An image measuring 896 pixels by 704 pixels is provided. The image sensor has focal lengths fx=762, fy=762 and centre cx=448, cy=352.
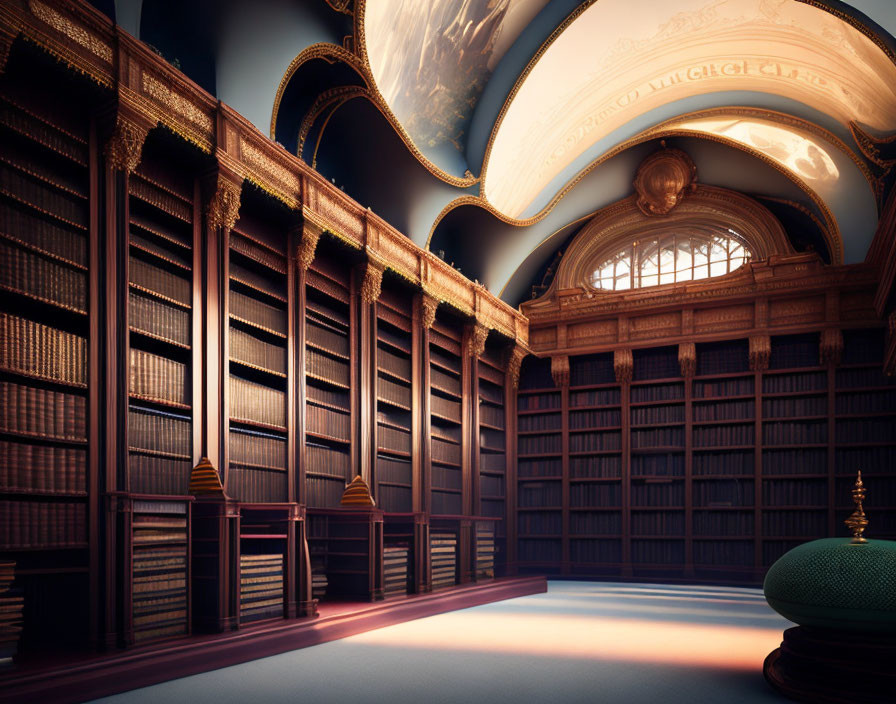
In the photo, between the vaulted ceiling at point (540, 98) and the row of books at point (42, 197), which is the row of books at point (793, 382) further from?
the row of books at point (42, 197)

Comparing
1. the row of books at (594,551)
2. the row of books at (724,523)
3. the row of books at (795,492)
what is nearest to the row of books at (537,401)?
the row of books at (594,551)

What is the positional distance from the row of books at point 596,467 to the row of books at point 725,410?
38.0 inches

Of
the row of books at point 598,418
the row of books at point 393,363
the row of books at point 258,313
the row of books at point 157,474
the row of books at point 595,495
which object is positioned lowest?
the row of books at point 595,495

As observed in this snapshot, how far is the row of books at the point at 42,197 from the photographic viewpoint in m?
4.69

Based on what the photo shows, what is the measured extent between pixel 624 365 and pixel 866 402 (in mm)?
3455

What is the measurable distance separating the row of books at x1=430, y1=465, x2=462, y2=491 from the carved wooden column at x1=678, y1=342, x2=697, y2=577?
3562 millimetres

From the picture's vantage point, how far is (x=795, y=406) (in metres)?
11.1

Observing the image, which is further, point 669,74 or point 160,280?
point 669,74

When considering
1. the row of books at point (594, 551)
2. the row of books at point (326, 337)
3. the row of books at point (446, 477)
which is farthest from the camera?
the row of books at point (594, 551)

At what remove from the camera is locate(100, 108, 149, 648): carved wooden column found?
4.52m

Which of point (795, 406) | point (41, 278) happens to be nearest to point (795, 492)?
point (795, 406)

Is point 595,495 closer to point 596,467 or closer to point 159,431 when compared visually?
point 596,467

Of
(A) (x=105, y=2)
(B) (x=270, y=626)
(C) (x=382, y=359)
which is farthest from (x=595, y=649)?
(A) (x=105, y=2)

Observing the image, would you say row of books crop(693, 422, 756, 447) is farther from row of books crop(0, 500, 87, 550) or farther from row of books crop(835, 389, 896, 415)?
row of books crop(0, 500, 87, 550)
